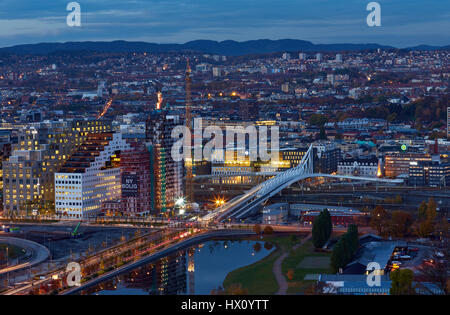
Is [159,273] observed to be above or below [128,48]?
below

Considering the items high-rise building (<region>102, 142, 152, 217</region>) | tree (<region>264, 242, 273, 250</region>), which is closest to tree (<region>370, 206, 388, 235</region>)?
tree (<region>264, 242, 273, 250</region>)

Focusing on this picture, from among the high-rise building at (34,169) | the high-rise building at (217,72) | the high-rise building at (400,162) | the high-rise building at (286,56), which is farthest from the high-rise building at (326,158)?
the high-rise building at (286,56)

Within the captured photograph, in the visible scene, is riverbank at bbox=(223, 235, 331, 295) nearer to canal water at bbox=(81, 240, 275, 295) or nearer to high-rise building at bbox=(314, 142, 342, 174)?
canal water at bbox=(81, 240, 275, 295)

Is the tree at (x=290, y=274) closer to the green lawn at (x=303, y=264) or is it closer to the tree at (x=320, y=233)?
the green lawn at (x=303, y=264)

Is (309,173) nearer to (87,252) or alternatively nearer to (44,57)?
(87,252)
